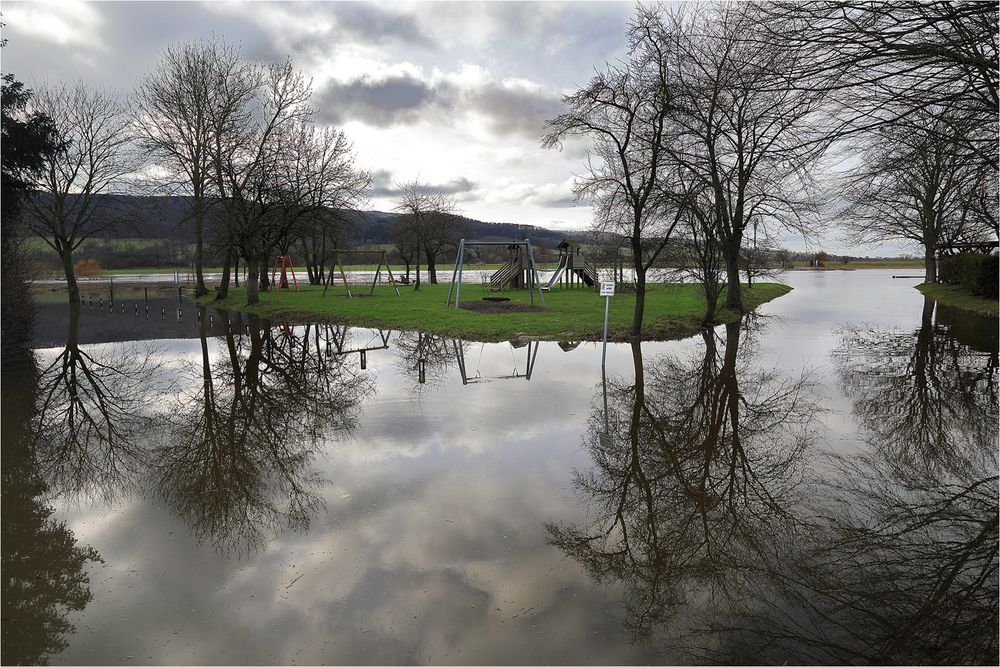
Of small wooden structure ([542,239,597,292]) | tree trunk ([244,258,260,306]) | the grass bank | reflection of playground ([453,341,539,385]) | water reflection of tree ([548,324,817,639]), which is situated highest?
small wooden structure ([542,239,597,292])

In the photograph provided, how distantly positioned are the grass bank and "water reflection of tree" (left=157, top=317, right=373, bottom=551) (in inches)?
229

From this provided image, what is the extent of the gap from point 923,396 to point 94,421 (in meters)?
14.0

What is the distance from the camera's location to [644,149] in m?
16.4

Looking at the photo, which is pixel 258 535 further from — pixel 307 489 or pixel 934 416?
pixel 934 416

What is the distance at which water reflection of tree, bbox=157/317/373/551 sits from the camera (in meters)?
5.49

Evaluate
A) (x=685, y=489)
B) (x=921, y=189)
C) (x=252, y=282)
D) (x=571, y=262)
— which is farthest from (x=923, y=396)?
(x=921, y=189)

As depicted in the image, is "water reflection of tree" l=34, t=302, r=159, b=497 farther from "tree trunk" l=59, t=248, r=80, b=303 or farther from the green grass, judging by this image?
the green grass

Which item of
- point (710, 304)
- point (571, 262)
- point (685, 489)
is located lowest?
point (685, 489)

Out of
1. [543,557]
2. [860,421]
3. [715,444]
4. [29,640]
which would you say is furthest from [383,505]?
[860,421]

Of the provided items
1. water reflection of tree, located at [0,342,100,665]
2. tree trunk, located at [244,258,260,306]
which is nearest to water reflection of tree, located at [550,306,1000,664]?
water reflection of tree, located at [0,342,100,665]

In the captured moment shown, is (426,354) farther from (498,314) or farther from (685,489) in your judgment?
(685,489)

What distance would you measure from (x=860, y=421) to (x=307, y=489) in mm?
7984

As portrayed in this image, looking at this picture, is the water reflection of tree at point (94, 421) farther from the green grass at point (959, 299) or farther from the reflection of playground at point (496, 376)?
the green grass at point (959, 299)

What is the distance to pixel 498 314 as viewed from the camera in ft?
68.9
